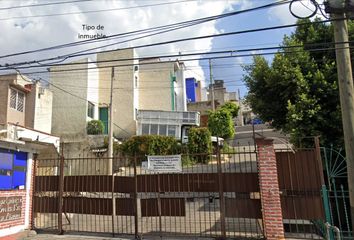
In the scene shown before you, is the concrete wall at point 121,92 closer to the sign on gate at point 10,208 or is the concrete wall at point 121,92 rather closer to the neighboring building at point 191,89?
the neighboring building at point 191,89

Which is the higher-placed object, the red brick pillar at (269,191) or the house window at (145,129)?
the house window at (145,129)

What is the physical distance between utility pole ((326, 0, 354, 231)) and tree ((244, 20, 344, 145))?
264 centimetres

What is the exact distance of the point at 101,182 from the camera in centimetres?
1176

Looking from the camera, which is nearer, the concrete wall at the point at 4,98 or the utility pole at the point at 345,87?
the utility pole at the point at 345,87

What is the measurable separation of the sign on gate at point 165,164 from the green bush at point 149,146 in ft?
59.3

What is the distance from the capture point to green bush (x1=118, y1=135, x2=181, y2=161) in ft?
96.6

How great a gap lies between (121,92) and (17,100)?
486 inches

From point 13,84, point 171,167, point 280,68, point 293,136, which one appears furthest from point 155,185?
point 13,84

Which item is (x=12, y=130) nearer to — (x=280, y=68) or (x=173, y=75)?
(x=280, y=68)

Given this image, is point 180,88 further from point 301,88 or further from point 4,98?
point 301,88

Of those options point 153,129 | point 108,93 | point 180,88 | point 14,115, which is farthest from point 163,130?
point 14,115

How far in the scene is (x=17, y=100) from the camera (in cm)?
2761

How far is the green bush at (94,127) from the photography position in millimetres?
34656

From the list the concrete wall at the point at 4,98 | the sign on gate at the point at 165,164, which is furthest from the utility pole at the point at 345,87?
the concrete wall at the point at 4,98
